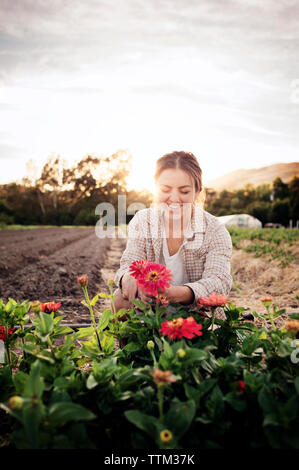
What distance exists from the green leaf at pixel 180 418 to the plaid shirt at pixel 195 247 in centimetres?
83

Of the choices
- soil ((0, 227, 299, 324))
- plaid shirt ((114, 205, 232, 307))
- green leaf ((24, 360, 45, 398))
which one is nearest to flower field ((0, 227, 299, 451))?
green leaf ((24, 360, 45, 398))

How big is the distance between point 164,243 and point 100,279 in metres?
3.38

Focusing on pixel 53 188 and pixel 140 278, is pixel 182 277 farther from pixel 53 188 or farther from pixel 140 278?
pixel 53 188

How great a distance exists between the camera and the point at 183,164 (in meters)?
1.92

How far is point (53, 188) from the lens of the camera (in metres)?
41.4

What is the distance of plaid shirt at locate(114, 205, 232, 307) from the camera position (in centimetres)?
174

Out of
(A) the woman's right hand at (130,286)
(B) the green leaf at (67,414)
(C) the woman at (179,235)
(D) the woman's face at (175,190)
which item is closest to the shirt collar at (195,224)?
(C) the woman at (179,235)

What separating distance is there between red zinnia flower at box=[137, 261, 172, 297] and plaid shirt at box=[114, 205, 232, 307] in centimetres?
56

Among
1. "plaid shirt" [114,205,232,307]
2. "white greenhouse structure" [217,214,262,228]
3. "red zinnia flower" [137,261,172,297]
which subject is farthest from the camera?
"white greenhouse structure" [217,214,262,228]

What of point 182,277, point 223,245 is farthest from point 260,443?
point 182,277

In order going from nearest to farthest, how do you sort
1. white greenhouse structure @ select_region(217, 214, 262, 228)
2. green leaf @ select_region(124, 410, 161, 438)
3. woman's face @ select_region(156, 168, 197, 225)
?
green leaf @ select_region(124, 410, 161, 438) → woman's face @ select_region(156, 168, 197, 225) → white greenhouse structure @ select_region(217, 214, 262, 228)

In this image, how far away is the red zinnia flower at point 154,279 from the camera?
111 cm

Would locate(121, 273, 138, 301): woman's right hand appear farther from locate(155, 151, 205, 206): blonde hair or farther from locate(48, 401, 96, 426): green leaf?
locate(48, 401, 96, 426): green leaf

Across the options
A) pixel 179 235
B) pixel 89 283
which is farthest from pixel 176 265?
pixel 89 283
